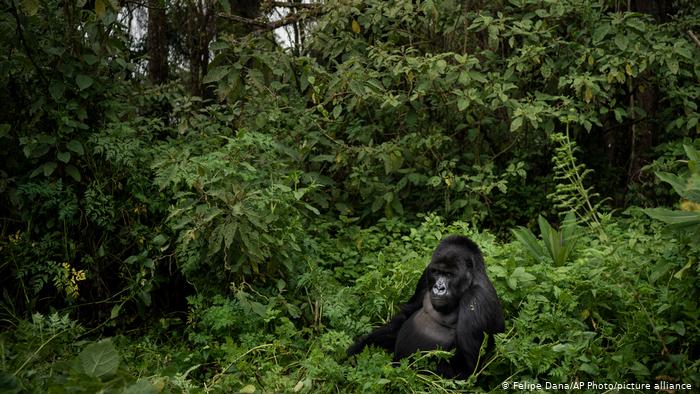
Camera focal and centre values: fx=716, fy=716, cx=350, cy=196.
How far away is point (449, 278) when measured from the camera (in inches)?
138

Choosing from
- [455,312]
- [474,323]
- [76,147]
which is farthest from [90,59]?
[474,323]

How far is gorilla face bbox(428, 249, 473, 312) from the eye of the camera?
348 centimetres

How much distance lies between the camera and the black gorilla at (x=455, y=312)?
3.38 m

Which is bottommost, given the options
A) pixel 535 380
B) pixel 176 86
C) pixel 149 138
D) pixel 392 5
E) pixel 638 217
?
pixel 535 380

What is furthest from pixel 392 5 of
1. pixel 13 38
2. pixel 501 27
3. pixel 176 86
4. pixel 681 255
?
pixel 681 255

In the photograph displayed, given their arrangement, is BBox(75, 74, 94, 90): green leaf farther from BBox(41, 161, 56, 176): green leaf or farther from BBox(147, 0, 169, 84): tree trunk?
BBox(147, 0, 169, 84): tree trunk

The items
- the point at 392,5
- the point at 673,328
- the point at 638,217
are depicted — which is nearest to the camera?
the point at 673,328

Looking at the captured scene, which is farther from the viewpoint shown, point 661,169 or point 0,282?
point 661,169

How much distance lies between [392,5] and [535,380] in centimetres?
350

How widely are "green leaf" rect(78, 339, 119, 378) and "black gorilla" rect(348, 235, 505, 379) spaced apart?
1.64m

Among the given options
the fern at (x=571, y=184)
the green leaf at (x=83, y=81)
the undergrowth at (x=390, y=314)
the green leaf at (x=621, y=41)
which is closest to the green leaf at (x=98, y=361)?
the undergrowth at (x=390, y=314)

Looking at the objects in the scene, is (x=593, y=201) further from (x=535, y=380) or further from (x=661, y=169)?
(x=535, y=380)

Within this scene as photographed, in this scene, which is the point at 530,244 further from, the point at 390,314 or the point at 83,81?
the point at 83,81

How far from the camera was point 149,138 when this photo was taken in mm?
5102
